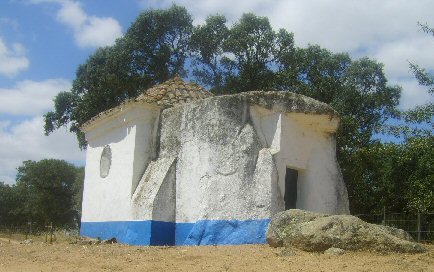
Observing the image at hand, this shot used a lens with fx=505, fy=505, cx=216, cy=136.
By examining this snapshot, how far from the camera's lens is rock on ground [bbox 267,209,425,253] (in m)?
7.66

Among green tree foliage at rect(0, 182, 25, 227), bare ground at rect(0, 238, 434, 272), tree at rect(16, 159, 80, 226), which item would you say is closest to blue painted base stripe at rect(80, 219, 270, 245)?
bare ground at rect(0, 238, 434, 272)

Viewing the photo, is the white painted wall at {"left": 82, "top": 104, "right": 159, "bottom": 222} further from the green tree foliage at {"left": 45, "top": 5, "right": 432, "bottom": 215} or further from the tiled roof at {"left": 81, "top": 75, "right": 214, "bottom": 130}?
the green tree foliage at {"left": 45, "top": 5, "right": 432, "bottom": 215}

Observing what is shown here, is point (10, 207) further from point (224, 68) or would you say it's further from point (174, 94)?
point (174, 94)

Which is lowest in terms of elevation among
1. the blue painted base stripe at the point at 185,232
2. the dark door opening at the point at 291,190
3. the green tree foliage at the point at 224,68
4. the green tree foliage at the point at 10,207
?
the green tree foliage at the point at 10,207

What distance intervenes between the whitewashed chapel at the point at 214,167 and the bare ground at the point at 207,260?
1706 mm

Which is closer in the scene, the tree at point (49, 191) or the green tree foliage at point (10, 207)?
the tree at point (49, 191)

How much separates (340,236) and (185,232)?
4876 millimetres

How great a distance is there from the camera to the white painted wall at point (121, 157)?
13.0m

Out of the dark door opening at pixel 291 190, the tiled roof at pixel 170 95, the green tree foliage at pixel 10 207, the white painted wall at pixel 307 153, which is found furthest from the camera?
the green tree foliage at pixel 10 207

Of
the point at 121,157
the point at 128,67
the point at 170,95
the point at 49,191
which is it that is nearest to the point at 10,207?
the point at 49,191

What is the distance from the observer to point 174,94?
14.2 metres

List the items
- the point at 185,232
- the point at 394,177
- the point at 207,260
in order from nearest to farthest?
the point at 207,260, the point at 185,232, the point at 394,177

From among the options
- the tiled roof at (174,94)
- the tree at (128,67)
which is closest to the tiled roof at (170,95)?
the tiled roof at (174,94)

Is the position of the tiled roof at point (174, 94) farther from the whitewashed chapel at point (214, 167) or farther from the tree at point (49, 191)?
the tree at point (49, 191)
